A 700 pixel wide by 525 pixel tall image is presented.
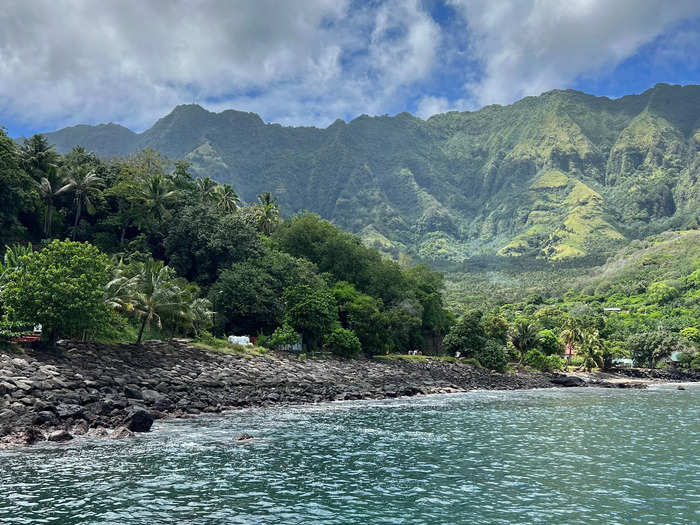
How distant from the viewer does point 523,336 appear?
110m

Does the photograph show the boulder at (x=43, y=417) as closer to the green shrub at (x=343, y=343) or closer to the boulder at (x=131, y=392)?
the boulder at (x=131, y=392)

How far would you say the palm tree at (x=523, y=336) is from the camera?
109375mm

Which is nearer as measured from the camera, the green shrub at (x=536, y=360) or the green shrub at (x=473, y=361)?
the green shrub at (x=473, y=361)

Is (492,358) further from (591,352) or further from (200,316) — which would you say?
(200,316)

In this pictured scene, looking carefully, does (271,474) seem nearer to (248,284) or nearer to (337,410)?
(337,410)

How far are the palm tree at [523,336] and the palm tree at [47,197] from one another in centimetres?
8578

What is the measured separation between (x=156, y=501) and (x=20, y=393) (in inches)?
715

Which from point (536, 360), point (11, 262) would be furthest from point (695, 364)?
point (11, 262)

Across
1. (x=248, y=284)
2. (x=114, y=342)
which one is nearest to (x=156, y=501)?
(x=114, y=342)

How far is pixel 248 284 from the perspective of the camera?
72188 mm

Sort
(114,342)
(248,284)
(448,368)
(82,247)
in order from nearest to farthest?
(82,247) < (114,342) < (248,284) < (448,368)

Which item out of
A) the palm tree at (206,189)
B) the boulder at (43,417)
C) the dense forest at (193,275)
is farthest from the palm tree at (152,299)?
the palm tree at (206,189)

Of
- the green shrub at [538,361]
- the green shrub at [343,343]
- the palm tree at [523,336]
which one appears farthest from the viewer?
the palm tree at [523,336]

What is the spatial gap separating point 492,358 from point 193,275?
5255cm
